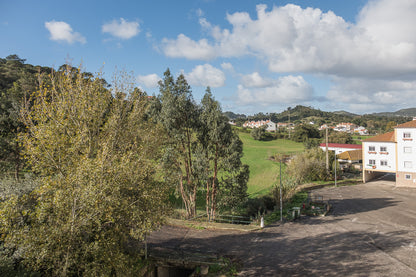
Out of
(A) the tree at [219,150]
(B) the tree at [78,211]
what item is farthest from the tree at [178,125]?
(B) the tree at [78,211]

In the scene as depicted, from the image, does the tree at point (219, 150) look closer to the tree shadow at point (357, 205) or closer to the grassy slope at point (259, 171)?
the tree shadow at point (357, 205)

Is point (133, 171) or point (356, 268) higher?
point (133, 171)

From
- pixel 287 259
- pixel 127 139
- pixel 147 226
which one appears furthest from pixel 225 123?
pixel 147 226

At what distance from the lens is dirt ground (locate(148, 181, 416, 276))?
11.4 m

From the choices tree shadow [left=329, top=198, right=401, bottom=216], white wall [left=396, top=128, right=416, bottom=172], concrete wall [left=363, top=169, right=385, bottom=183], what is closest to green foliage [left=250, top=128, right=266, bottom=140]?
concrete wall [left=363, top=169, right=385, bottom=183]

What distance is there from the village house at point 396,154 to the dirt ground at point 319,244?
45.8ft

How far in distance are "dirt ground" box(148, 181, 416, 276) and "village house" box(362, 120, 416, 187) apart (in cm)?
1396

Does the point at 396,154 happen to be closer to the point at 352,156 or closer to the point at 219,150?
the point at 352,156

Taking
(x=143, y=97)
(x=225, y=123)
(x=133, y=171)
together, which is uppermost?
(x=143, y=97)

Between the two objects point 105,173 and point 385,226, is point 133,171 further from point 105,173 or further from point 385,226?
point 385,226

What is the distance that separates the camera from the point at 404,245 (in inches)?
553

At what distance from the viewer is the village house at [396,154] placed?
1230 inches

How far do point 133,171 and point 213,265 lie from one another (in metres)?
6.49

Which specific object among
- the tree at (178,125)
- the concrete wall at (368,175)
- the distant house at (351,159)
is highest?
the tree at (178,125)
